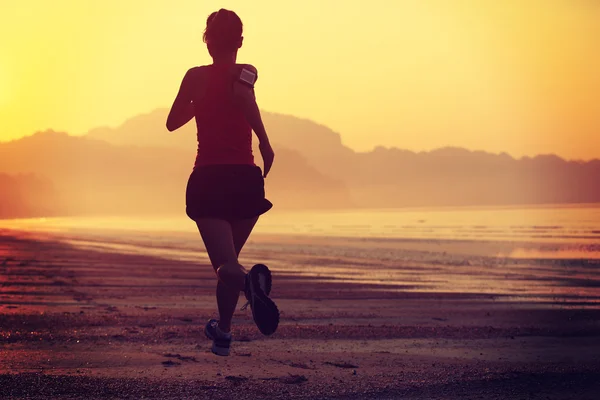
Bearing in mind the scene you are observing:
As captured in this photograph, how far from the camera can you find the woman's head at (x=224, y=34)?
5.49m

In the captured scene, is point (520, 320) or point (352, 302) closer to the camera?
point (520, 320)

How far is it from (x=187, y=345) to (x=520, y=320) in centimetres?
602

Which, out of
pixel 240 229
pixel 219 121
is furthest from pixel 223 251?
pixel 219 121

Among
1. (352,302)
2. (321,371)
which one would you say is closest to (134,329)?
(321,371)

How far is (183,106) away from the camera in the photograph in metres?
5.46

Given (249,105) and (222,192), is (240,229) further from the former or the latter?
(249,105)

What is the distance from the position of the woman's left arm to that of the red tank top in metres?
0.06

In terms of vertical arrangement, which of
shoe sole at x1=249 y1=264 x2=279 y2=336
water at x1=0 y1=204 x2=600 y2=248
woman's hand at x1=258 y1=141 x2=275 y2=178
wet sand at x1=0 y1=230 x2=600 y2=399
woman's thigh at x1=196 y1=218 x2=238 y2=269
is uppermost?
water at x1=0 y1=204 x2=600 y2=248

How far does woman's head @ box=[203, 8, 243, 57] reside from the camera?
549cm

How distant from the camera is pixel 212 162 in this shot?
543 centimetres

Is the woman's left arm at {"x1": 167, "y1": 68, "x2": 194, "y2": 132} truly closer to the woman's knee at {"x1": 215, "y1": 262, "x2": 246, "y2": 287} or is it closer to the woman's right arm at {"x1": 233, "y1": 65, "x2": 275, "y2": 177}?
the woman's right arm at {"x1": 233, "y1": 65, "x2": 275, "y2": 177}

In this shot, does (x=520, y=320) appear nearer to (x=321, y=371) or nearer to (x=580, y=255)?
(x=321, y=371)

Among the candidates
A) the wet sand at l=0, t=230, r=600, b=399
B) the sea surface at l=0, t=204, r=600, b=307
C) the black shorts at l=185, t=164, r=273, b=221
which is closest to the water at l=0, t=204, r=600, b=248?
the sea surface at l=0, t=204, r=600, b=307

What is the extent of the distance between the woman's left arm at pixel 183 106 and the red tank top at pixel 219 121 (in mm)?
62
